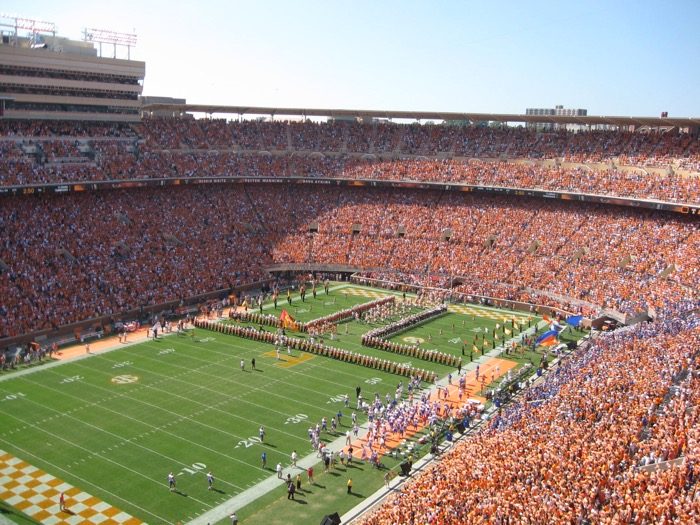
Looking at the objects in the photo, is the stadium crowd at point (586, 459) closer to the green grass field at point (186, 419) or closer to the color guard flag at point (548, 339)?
the green grass field at point (186, 419)

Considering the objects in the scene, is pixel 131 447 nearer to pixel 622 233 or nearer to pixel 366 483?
pixel 366 483

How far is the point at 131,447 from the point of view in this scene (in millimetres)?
22969

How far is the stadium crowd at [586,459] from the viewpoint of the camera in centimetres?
1441

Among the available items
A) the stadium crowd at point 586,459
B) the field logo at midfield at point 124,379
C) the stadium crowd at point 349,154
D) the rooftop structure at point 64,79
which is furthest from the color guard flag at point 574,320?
the rooftop structure at point 64,79

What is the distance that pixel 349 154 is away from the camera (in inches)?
2280

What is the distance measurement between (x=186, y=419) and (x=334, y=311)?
1631cm

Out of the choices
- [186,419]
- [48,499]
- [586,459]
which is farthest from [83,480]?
[586,459]

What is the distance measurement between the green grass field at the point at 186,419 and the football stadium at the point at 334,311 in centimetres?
12

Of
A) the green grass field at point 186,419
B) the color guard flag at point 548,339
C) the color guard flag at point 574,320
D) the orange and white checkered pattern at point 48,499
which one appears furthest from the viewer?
the color guard flag at point 574,320

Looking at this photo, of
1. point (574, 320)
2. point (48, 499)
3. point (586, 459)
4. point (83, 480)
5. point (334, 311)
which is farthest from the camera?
point (334, 311)

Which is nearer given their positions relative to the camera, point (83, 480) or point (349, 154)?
point (83, 480)

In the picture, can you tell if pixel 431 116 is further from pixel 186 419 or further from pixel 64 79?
→ pixel 186 419

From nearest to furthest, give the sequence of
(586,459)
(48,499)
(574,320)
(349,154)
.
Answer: (586,459)
(48,499)
(574,320)
(349,154)

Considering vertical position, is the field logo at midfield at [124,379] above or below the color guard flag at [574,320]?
below
